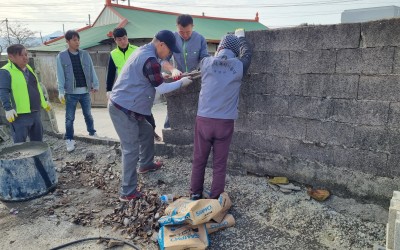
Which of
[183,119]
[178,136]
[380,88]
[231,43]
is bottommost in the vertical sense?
[178,136]

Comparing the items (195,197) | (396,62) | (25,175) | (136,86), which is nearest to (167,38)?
(136,86)

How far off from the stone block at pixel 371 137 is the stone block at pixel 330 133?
0.07 m

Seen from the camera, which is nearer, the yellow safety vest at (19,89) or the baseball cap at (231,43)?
the baseball cap at (231,43)

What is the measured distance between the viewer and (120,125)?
359 centimetres

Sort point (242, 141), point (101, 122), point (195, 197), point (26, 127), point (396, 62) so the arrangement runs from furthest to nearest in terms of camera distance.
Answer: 1. point (101, 122)
2. point (26, 127)
3. point (242, 141)
4. point (195, 197)
5. point (396, 62)

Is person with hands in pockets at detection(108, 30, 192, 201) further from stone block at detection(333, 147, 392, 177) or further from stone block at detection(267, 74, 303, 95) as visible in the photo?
stone block at detection(333, 147, 392, 177)

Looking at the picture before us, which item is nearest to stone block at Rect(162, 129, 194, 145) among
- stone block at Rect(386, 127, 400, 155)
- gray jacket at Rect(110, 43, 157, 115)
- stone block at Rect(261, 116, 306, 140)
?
gray jacket at Rect(110, 43, 157, 115)

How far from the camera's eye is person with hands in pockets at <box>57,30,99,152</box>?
215 inches

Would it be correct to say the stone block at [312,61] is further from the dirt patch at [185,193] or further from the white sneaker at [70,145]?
the white sneaker at [70,145]

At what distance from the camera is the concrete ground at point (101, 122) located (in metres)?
7.48

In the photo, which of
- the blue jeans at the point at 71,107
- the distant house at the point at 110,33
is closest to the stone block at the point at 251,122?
the blue jeans at the point at 71,107

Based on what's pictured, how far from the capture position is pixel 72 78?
554cm

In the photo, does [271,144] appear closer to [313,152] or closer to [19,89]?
[313,152]

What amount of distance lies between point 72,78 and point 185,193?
3318 millimetres
